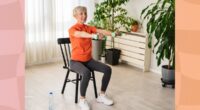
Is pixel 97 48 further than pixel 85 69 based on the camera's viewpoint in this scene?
Yes

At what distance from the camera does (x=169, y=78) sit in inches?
135

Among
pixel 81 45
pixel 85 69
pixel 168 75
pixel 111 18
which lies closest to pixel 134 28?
pixel 111 18

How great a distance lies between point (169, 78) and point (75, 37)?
1.37m

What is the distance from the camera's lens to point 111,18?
14.2 ft

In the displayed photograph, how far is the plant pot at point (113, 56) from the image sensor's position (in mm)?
4309

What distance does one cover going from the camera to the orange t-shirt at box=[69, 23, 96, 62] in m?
2.76
